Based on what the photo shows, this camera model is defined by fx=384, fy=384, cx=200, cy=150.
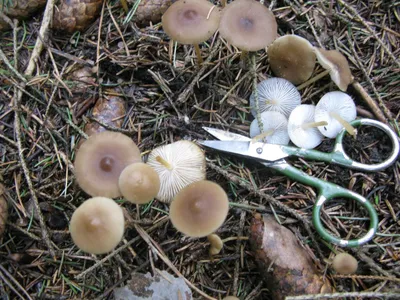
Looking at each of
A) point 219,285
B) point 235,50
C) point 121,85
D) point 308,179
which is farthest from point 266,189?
point 121,85

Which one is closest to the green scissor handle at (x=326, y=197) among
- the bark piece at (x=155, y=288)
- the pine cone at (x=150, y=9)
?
the bark piece at (x=155, y=288)

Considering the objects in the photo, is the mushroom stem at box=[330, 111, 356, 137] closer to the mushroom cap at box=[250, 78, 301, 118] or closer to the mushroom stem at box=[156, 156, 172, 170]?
the mushroom cap at box=[250, 78, 301, 118]

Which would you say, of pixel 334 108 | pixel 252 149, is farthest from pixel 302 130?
pixel 252 149

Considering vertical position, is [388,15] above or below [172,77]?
above

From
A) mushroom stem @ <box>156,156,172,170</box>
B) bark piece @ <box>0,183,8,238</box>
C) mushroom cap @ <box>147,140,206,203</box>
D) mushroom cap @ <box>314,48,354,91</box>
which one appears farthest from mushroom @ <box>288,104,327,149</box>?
bark piece @ <box>0,183,8,238</box>

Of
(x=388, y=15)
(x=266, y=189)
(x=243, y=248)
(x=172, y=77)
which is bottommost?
(x=243, y=248)

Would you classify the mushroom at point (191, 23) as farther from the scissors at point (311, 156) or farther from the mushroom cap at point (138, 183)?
the mushroom cap at point (138, 183)

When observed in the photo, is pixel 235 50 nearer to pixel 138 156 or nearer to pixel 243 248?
pixel 138 156
